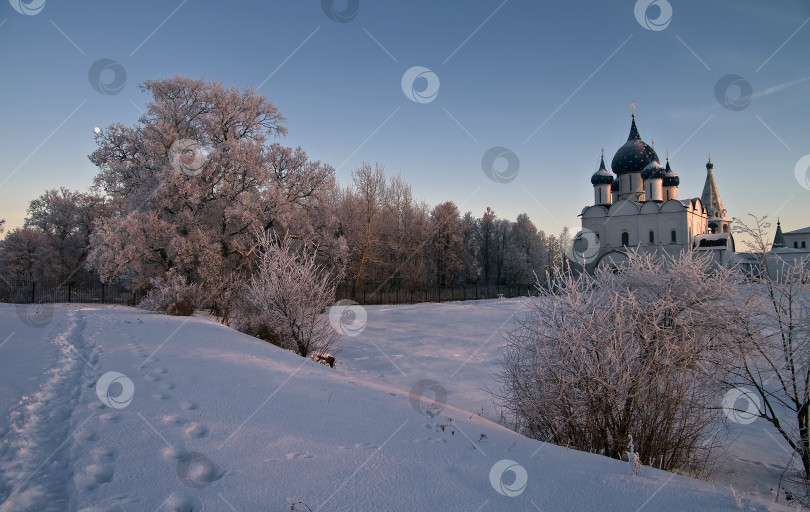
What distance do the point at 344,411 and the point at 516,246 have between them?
5896 centimetres

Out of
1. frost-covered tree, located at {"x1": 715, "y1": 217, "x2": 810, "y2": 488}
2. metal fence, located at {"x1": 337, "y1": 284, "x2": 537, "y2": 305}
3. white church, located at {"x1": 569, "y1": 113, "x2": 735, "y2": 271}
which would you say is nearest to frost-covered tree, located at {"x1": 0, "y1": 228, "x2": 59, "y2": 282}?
metal fence, located at {"x1": 337, "y1": 284, "x2": 537, "y2": 305}

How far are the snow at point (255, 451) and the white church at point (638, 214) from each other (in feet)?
153

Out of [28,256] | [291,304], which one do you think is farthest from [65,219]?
[291,304]

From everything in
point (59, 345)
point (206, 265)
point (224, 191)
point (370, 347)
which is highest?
point (224, 191)

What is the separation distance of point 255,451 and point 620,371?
17.1ft

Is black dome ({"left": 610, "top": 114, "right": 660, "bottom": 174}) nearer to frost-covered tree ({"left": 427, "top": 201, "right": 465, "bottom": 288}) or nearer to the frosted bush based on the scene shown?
frost-covered tree ({"left": 427, "top": 201, "right": 465, "bottom": 288})

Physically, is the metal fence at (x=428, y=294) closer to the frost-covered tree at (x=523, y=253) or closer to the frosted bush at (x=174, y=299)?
the frost-covered tree at (x=523, y=253)

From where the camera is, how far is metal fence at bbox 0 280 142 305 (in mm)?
27219

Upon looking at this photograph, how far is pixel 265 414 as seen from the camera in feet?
16.8

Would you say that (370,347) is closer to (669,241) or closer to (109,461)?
(109,461)

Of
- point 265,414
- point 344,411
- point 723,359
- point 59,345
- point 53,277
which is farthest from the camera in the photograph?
point 53,277

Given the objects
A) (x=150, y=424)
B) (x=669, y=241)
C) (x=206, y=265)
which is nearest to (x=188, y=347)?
(x=150, y=424)

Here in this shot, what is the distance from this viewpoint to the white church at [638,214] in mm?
49812

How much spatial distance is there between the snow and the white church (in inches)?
1837
